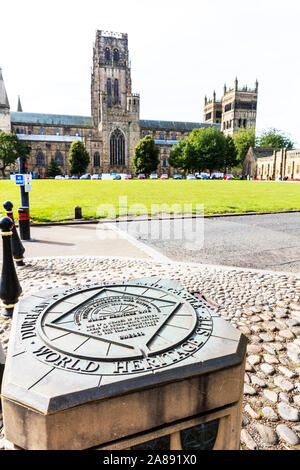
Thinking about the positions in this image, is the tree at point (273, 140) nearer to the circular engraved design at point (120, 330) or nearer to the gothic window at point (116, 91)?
the gothic window at point (116, 91)

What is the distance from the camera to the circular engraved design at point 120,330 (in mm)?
1959

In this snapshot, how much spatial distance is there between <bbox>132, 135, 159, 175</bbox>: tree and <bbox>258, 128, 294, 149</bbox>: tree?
40915mm

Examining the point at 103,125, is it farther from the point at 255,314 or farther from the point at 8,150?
the point at 255,314

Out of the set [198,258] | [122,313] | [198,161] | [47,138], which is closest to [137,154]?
[198,161]

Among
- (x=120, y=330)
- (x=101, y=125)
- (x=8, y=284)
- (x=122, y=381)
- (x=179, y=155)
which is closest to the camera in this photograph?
(x=122, y=381)

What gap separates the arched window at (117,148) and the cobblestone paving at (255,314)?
75.4 m

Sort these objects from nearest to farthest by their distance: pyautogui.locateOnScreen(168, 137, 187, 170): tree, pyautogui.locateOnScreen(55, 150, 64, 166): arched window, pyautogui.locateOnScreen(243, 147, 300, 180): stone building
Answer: pyautogui.locateOnScreen(243, 147, 300, 180): stone building
pyautogui.locateOnScreen(168, 137, 187, 170): tree
pyautogui.locateOnScreen(55, 150, 64, 166): arched window

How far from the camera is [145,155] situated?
227 ft

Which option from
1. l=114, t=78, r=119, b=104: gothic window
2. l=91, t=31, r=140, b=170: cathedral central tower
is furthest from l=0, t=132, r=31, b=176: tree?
l=114, t=78, r=119, b=104: gothic window

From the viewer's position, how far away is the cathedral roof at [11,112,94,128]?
81.9 meters

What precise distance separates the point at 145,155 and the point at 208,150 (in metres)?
14.7

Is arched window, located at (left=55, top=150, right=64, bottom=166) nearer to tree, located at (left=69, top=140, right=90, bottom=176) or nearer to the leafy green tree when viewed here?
the leafy green tree

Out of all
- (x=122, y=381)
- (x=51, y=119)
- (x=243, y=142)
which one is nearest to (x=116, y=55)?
(x=51, y=119)

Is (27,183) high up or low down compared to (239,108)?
down
